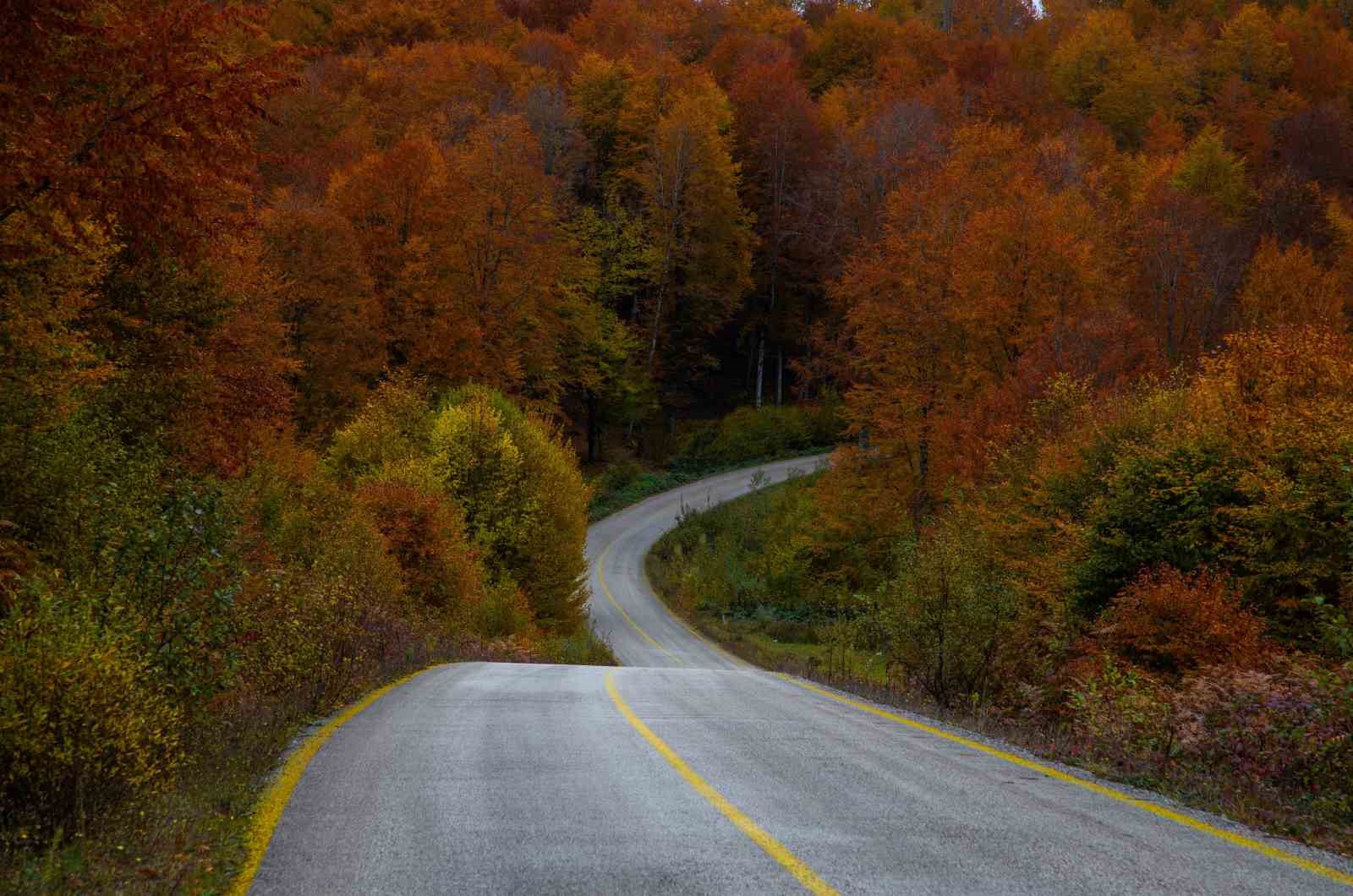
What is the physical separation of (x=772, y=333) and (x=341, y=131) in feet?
90.3

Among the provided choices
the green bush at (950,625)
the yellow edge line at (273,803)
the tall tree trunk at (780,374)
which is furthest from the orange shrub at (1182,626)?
the tall tree trunk at (780,374)

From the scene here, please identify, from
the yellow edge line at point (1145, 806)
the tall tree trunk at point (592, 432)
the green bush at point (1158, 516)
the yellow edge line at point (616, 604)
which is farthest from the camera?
the tall tree trunk at point (592, 432)

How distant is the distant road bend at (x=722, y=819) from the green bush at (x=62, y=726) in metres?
1.04

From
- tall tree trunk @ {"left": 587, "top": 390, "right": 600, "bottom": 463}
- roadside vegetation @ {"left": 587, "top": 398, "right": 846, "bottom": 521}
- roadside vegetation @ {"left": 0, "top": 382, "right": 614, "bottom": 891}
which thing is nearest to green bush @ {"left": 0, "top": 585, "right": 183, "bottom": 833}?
roadside vegetation @ {"left": 0, "top": 382, "right": 614, "bottom": 891}

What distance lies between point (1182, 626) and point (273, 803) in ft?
39.4

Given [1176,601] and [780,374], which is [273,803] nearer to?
[1176,601]

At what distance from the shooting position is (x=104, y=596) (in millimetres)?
7598

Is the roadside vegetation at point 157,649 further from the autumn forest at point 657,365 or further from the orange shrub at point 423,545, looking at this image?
the orange shrub at point 423,545

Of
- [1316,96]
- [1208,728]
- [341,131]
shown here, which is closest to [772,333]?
[341,131]

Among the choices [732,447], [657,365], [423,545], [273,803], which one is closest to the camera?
[273,803]

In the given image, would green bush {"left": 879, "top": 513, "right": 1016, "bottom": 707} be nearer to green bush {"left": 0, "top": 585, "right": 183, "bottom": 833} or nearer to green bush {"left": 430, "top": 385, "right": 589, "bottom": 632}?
green bush {"left": 0, "top": 585, "right": 183, "bottom": 833}

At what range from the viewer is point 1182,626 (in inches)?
542

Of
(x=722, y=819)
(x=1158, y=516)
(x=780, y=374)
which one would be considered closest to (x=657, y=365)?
(x=780, y=374)

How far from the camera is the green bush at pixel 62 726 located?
538cm
